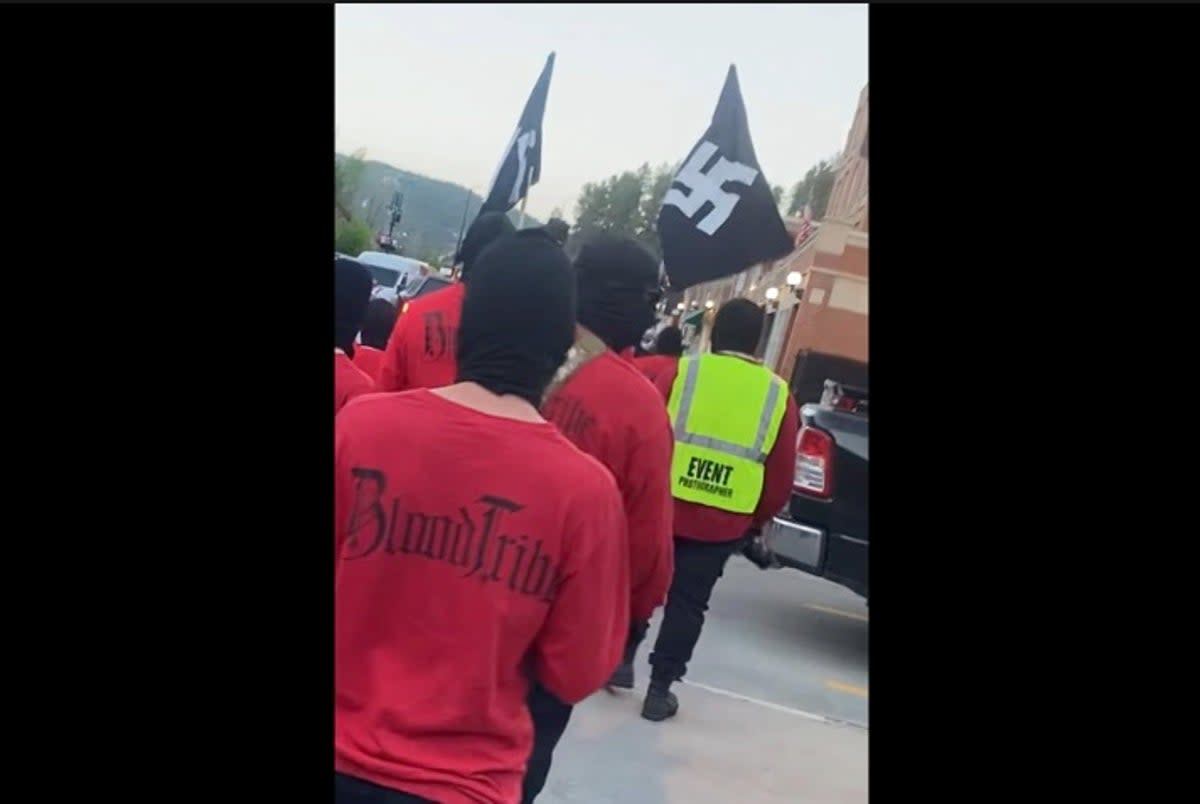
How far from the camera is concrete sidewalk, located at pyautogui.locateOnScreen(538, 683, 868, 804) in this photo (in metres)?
3.50

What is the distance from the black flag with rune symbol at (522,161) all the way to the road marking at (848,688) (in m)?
2.63

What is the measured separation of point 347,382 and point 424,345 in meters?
0.25

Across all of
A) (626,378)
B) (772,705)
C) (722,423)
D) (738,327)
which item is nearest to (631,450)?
(626,378)

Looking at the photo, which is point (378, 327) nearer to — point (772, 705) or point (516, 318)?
point (772, 705)

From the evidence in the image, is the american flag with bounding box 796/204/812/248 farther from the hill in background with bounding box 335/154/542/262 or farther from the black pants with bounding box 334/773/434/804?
the black pants with bounding box 334/773/434/804

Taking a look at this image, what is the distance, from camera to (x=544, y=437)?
178 centimetres

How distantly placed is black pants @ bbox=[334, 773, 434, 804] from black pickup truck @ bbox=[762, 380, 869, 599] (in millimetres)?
3191

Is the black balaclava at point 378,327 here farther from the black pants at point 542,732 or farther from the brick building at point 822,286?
the black pants at point 542,732

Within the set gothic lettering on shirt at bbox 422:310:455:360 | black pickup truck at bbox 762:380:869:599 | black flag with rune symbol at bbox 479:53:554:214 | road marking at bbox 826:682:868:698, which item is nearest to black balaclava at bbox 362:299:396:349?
gothic lettering on shirt at bbox 422:310:455:360
